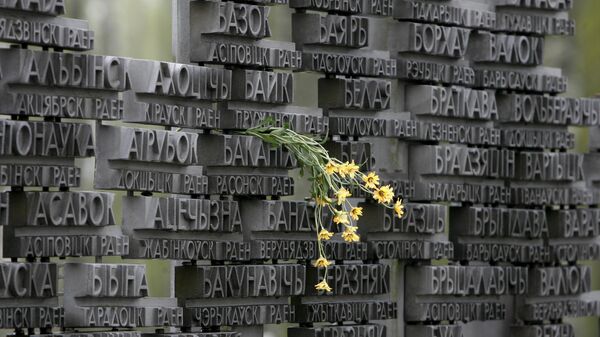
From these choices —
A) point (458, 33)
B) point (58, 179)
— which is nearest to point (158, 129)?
point (58, 179)

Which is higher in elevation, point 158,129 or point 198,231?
point 158,129

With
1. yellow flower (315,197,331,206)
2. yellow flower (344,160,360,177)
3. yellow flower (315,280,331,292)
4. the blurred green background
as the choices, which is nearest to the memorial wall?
the blurred green background

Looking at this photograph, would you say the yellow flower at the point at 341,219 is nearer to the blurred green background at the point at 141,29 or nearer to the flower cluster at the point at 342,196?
the flower cluster at the point at 342,196

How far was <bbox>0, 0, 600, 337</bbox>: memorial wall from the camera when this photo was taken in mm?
4723

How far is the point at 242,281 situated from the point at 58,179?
34.4 inches

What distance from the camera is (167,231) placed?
197 inches

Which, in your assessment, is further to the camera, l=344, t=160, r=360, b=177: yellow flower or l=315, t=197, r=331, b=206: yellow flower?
l=315, t=197, r=331, b=206: yellow flower

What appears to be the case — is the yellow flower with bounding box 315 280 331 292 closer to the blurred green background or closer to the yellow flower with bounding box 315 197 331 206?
the yellow flower with bounding box 315 197 331 206

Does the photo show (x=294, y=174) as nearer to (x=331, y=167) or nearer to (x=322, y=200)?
(x=322, y=200)

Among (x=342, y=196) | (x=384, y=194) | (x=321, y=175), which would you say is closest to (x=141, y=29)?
(x=321, y=175)

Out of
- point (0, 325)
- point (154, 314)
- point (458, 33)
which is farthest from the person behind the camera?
point (458, 33)

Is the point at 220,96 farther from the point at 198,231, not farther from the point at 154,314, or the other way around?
the point at 154,314

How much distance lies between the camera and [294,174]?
554 centimetres

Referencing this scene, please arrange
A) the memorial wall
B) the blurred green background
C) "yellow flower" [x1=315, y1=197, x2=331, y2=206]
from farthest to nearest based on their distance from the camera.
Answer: "yellow flower" [x1=315, y1=197, x2=331, y2=206], the blurred green background, the memorial wall
